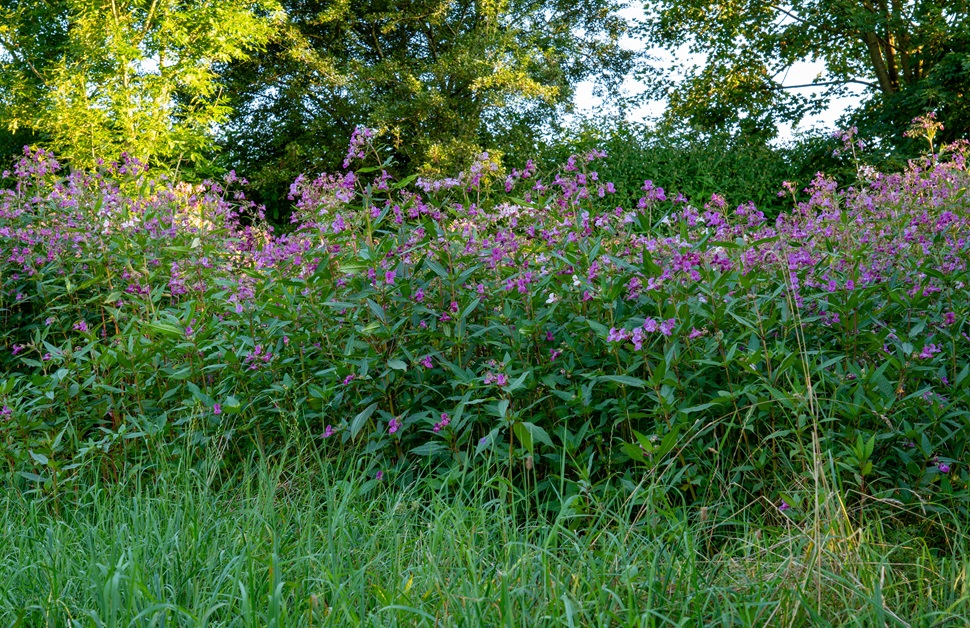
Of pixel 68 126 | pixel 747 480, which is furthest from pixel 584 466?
pixel 68 126

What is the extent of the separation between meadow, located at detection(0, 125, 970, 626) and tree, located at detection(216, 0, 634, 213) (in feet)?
41.8

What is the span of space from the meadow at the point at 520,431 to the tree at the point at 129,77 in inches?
447

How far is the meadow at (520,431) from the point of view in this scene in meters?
2.05

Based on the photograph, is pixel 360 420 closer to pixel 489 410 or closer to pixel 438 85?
pixel 489 410

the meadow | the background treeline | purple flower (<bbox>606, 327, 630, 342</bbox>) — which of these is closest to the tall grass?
the meadow

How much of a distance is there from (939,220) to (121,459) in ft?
11.1

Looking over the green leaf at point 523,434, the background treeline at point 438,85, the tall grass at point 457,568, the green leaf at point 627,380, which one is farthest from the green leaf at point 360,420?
the background treeline at point 438,85

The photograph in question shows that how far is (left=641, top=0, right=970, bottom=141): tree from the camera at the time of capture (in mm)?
12359

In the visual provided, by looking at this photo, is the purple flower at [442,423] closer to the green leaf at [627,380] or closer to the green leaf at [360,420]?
the green leaf at [360,420]

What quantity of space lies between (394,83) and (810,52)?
7.85m

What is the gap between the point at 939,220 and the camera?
3.44 metres

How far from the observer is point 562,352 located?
2.97m

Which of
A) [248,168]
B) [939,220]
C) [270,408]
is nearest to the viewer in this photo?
[270,408]

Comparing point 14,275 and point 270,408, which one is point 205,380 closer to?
point 270,408
